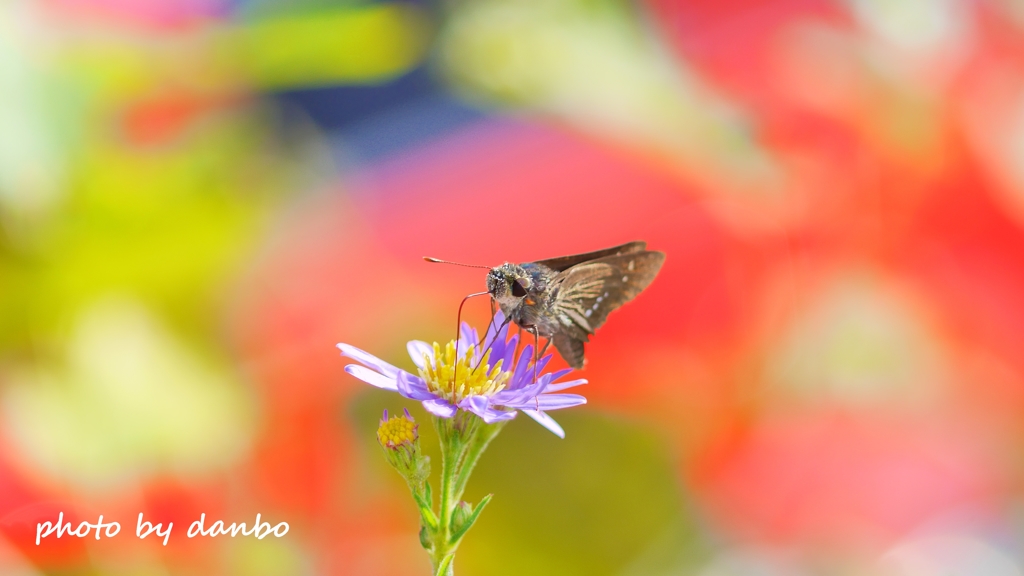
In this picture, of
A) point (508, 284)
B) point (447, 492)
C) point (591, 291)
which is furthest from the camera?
point (591, 291)

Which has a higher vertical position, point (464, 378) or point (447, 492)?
point (464, 378)

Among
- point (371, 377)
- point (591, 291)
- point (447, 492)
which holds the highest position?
point (591, 291)

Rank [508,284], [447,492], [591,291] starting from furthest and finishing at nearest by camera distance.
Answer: [591,291], [508,284], [447,492]

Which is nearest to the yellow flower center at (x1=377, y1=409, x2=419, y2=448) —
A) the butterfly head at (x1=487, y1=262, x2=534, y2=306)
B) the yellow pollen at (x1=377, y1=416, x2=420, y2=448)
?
the yellow pollen at (x1=377, y1=416, x2=420, y2=448)

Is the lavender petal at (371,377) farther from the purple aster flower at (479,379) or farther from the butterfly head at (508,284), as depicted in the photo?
the butterfly head at (508,284)

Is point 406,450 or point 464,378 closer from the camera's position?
point 406,450

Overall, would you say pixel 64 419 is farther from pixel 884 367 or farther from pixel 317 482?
pixel 884 367

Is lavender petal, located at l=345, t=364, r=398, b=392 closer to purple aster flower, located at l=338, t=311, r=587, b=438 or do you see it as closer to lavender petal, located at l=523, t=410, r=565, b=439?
purple aster flower, located at l=338, t=311, r=587, b=438

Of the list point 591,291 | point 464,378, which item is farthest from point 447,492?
point 591,291

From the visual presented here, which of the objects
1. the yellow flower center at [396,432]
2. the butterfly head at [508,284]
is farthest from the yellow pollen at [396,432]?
the butterfly head at [508,284]

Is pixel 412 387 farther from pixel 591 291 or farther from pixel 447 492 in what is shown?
pixel 591 291

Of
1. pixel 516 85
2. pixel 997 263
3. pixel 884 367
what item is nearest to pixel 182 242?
pixel 516 85
